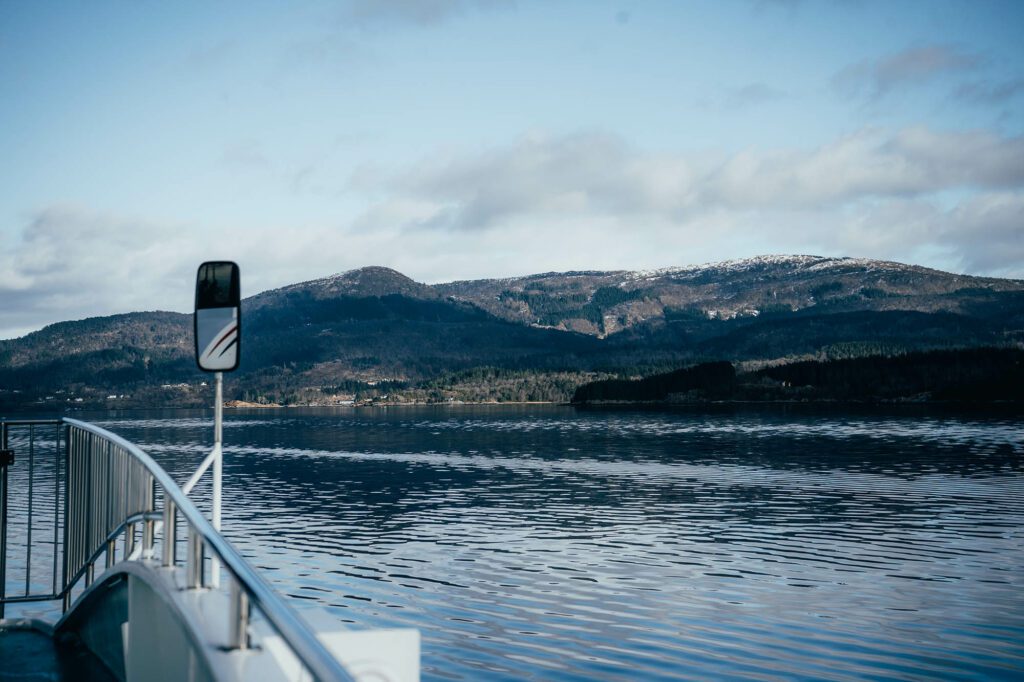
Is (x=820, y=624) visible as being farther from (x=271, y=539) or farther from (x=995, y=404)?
(x=995, y=404)

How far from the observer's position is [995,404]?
18250 centimetres

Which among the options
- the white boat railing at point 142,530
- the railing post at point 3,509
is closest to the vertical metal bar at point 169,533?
the white boat railing at point 142,530

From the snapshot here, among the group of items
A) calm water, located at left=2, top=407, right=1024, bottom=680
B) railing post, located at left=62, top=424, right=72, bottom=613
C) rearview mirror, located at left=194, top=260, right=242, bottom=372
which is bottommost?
calm water, located at left=2, top=407, right=1024, bottom=680

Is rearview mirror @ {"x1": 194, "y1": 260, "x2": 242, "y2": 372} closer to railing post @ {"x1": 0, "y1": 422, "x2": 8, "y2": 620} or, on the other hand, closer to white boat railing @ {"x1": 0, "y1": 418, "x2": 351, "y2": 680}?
white boat railing @ {"x1": 0, "y1": 418, "x2": 351, "y2": 680}

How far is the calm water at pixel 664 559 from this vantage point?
1892cm

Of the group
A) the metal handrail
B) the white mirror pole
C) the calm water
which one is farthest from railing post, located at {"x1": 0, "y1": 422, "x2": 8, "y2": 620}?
the calm water

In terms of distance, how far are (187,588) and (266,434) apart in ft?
415

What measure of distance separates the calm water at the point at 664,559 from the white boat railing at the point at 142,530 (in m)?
7.95

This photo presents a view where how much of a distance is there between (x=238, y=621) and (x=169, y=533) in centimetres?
234

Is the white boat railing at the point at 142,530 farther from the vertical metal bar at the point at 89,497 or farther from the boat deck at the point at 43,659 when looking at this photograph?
the boat deck at the point at 43,659

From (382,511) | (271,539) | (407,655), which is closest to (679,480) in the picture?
(382,511)

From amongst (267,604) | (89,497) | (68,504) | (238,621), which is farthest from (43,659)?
(267,604)

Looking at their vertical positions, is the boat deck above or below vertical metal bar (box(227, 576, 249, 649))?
below

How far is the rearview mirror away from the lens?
743 cm
